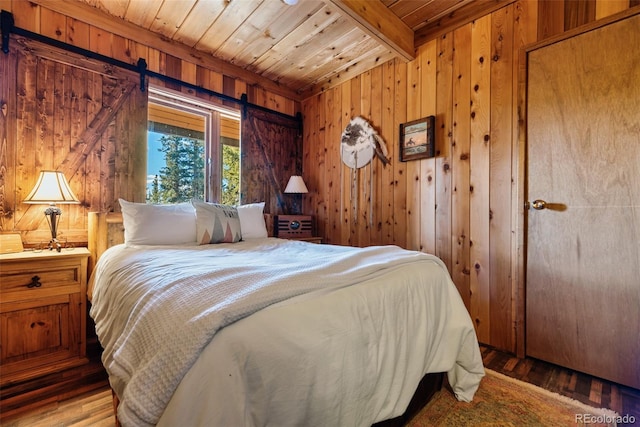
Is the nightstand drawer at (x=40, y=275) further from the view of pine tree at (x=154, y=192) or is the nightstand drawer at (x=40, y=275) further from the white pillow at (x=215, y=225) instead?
the view of pine tree at (x=154, y=192)

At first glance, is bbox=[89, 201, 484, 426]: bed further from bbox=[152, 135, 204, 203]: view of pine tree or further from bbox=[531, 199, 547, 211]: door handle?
bbox=[152, 135, 204, 203]: view of pine tree

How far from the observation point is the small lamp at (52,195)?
71.4 inches

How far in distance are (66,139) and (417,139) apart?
2.75m

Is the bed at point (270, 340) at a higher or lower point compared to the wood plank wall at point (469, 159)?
lower

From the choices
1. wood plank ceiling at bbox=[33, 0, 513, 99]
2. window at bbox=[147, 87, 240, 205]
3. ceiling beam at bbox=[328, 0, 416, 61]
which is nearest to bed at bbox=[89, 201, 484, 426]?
window at bbox=[147, 87, 240, 205]

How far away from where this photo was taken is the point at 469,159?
2.20m

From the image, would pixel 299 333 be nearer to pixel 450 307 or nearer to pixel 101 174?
pixel 450 307

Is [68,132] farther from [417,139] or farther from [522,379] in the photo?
[522,379]

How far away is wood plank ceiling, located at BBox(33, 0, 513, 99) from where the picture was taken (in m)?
2.12

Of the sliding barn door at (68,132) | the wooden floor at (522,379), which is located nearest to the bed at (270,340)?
the wooden floor at (522,379)

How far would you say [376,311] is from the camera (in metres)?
0.99

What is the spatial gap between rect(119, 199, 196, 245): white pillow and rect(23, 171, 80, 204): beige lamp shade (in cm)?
31

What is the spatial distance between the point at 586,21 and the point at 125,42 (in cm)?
330

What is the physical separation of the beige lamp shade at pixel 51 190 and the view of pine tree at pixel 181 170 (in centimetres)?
75
